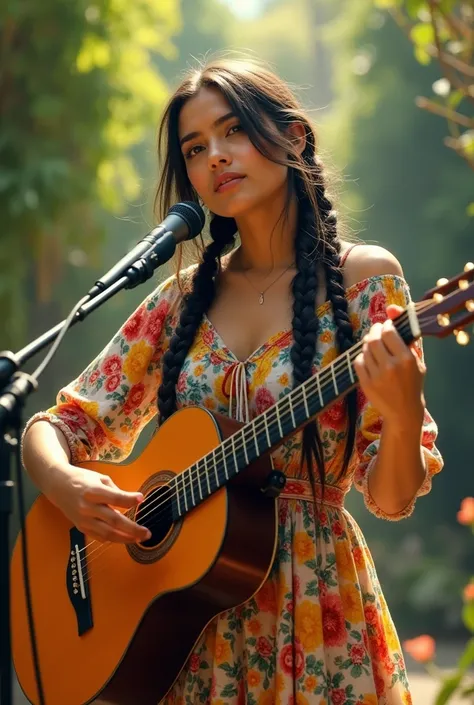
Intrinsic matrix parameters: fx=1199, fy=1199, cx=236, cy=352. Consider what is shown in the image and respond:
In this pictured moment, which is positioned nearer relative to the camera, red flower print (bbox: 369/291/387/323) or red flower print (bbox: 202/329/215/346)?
red flower print (bbox: 369/291/387/323)

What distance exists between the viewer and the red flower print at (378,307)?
7.13 feet

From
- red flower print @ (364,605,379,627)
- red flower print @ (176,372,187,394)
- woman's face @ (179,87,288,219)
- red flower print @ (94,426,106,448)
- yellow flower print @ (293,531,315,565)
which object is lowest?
red flower print @ (364,605,379,627)

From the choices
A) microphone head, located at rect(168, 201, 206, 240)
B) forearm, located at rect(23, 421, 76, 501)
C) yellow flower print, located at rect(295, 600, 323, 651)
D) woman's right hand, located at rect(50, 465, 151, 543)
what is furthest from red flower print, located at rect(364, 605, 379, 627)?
microphone head, located at rect(168, 201, 206, 240)

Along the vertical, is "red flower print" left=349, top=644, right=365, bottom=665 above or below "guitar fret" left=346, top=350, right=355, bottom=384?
below

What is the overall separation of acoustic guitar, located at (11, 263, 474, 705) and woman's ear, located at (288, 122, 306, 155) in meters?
0.59

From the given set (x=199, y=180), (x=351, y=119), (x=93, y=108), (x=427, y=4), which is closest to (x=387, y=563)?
(x=351, y=119)

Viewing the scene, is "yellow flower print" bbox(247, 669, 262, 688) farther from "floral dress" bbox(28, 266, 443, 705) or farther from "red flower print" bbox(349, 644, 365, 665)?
"red flower print" bbox(349, 644, 365, 665)

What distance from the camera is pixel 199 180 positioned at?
2.38 meters

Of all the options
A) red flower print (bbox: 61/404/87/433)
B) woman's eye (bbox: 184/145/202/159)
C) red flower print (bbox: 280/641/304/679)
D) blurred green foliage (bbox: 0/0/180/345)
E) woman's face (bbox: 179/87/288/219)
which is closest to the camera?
red flower print (bbox: 280/641/304/679)

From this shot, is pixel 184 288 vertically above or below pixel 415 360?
above

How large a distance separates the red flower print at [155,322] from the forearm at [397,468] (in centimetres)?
65

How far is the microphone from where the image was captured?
6.63 feet

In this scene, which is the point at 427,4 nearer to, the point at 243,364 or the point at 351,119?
the point at 243,364

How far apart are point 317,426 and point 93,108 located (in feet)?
16.0
